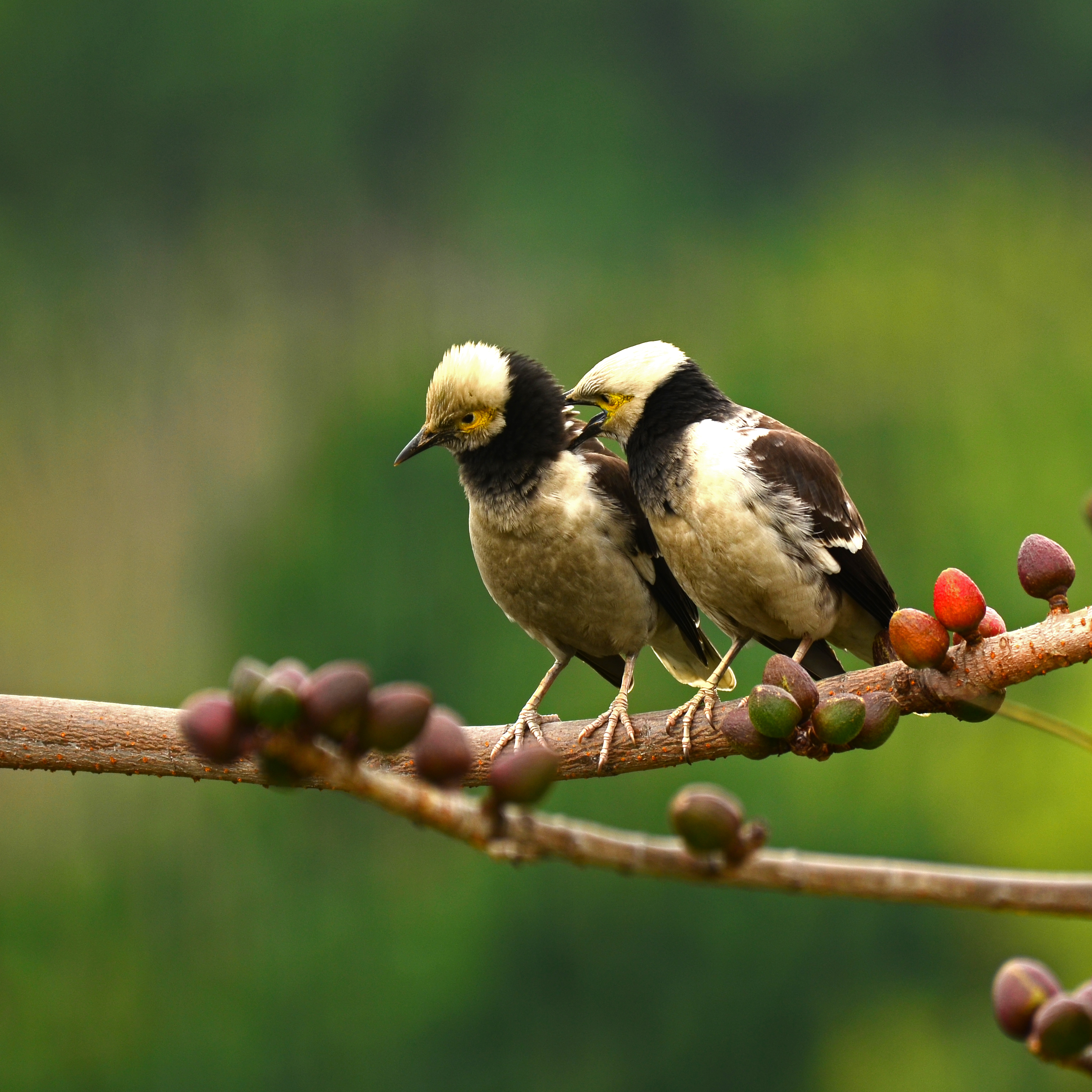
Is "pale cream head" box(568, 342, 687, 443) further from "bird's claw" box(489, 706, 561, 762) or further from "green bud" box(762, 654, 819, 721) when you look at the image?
"green bud" box(762, 654, 819, 721)

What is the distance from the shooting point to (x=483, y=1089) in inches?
562

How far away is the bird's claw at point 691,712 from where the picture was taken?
2.46 meters

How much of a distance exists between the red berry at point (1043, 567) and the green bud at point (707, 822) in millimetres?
877

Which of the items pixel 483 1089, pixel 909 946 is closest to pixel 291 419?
pixel 483 1089

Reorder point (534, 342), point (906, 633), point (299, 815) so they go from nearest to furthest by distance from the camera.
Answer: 1. point (906, 633)
2. point (299, 815)
3. point (534, 342)

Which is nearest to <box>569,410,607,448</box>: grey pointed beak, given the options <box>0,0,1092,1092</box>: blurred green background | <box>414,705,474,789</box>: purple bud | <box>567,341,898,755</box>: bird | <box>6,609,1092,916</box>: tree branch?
<box>567,341,898,755</box>: bird

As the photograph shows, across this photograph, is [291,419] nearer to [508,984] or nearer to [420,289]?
[420,289]

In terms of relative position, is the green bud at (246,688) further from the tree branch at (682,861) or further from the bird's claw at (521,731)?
the bird's claw at (521,731)

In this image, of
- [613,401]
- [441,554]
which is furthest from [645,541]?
[441,554]

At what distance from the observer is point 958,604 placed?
4.81 ft

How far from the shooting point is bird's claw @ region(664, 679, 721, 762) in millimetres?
2461

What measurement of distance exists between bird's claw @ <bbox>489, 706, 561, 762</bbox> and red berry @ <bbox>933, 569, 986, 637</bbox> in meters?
1.24

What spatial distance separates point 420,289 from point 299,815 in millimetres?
7944

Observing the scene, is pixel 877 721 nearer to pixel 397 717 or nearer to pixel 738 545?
pixel 397 717
